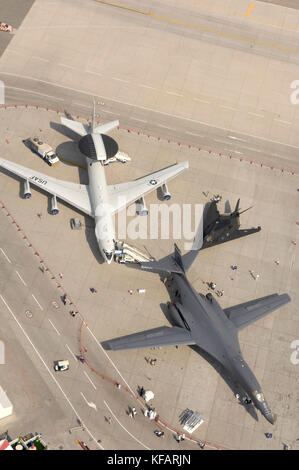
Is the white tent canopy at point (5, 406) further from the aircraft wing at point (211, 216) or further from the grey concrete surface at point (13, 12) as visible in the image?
the grey concrete surface at point (13, 12)

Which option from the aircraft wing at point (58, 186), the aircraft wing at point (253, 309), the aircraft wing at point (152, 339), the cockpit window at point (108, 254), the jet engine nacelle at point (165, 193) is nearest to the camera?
the aircraft wing at point (152, 339)

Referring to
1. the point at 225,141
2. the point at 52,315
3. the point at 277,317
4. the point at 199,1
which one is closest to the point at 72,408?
the point at 52,315

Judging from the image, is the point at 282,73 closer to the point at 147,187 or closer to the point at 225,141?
the point at 225,141

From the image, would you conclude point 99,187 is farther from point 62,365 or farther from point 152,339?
point 62,365

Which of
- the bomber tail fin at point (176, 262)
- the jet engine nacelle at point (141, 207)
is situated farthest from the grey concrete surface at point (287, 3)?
the bomber tail fin at point (176, 262)

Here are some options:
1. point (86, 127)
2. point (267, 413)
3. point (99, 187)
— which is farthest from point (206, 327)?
point (86, 127)

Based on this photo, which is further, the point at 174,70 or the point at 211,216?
the point at 174,70

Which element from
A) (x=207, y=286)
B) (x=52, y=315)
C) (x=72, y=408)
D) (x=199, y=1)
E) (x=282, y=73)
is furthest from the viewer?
(x=199, y=1)
